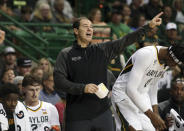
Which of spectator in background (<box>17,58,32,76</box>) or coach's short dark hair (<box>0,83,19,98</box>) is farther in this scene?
spectator in background (<box>17,58,32,76</box>)

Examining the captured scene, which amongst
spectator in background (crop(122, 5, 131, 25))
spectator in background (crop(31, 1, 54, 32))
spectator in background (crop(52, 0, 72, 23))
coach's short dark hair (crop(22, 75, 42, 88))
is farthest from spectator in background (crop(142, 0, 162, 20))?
coach's short dark hair (crop(22, 75, 42, 88))

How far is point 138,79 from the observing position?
622 cm

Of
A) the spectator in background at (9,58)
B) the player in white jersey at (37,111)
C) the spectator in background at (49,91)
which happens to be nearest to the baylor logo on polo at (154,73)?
the player in white jersey at (37,111)

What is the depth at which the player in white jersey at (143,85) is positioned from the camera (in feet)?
20.4

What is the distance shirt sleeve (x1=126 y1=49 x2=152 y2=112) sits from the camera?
6.20 metres

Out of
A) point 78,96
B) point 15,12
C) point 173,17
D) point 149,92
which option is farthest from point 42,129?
point 173,17

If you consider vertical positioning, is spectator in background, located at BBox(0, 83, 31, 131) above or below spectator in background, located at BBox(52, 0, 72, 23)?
below

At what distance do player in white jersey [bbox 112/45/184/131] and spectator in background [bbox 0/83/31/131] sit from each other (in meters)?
1.39

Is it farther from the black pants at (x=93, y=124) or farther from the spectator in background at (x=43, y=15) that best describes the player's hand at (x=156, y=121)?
the spectator in background at (x=43, y=15)

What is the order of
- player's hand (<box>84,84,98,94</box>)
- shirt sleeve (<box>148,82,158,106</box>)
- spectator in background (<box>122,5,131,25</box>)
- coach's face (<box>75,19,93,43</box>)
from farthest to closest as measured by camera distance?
spectator in background (<box>122,5,131,25</box>)
shirt sleeve (<box>148,82,158,106</box>)
coach's face (<box>75,19,93,43</box>)
player's hand (<box>84,84,98,94</box>)

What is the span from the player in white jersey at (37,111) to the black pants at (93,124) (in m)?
0.98

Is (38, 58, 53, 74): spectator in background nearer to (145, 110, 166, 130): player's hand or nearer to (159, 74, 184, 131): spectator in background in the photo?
(159, 74, 184, 131): spectator in background

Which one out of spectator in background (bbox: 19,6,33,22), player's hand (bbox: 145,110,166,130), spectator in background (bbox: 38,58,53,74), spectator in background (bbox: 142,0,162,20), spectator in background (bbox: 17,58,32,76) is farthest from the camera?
spectator in background (bbox: 142,0,162,20)

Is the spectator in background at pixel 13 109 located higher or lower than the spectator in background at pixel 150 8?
lower
